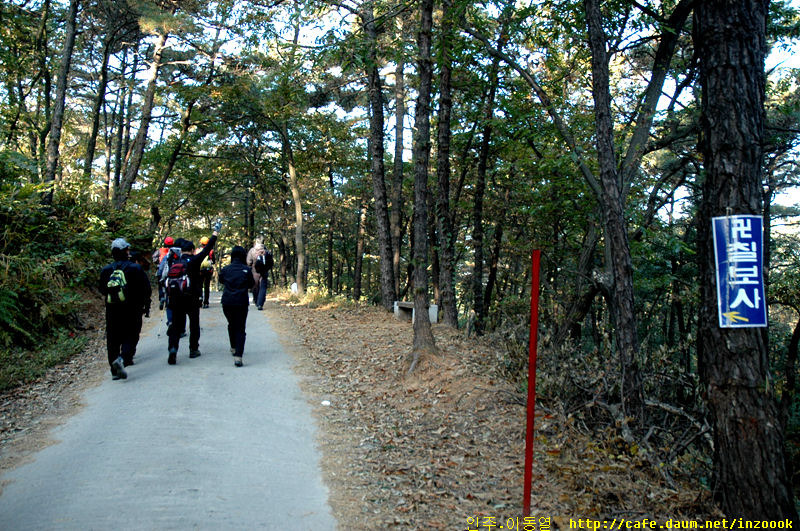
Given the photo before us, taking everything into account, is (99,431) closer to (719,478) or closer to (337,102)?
(719,478)

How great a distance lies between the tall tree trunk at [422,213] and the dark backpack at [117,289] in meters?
4.48

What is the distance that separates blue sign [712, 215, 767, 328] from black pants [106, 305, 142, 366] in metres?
7.58

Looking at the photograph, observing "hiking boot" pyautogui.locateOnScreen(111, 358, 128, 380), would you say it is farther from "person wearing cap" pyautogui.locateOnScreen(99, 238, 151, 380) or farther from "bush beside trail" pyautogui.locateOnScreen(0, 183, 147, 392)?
"bush beside trail" pyautogui.locateOnScreen(0, 183, 147, 392)

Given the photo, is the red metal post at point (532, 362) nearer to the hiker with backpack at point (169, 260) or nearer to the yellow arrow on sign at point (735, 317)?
the yellow arrow on sign at point (735, 317)

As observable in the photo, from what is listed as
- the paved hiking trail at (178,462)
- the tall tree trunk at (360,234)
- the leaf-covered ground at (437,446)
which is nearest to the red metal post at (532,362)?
the leaf-covered ground at (437,446)

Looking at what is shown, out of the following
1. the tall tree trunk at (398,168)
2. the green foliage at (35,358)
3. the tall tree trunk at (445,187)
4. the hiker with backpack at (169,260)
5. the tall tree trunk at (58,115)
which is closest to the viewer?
the green foliage at (35,358)

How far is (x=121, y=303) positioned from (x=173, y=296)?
110 cm

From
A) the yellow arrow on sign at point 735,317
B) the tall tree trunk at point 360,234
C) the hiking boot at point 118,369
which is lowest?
the hiking boot at point 118,369

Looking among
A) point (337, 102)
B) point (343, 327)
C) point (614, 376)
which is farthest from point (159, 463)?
point (337, 102)

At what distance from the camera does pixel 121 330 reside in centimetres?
774

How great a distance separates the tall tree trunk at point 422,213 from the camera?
857 centimetres

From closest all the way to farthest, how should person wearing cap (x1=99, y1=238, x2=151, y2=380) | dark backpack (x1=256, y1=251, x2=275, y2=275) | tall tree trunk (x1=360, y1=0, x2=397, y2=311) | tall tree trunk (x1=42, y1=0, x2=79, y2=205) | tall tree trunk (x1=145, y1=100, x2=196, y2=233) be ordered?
person wearing cap (x1=99, y1=238, x2=151, y2=380) → tall tree trunk (x1=42, y1=0, x2=79, y2=205) → dark backpack (x1=256, y1=251, x2=275, y2=275) → tall tree trunk (x1=360, y1=0, x2=397, y2=311) → tall tree trunk (x1=145, y1=100, x2=196, y2=233)

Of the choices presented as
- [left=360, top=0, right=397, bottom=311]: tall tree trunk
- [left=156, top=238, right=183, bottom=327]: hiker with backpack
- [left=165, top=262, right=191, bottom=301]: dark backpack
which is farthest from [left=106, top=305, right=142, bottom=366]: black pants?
[left=360, top=0, right=397, bottom=311]: tall tree trunk

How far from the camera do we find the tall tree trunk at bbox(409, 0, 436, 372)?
857 centimetres
